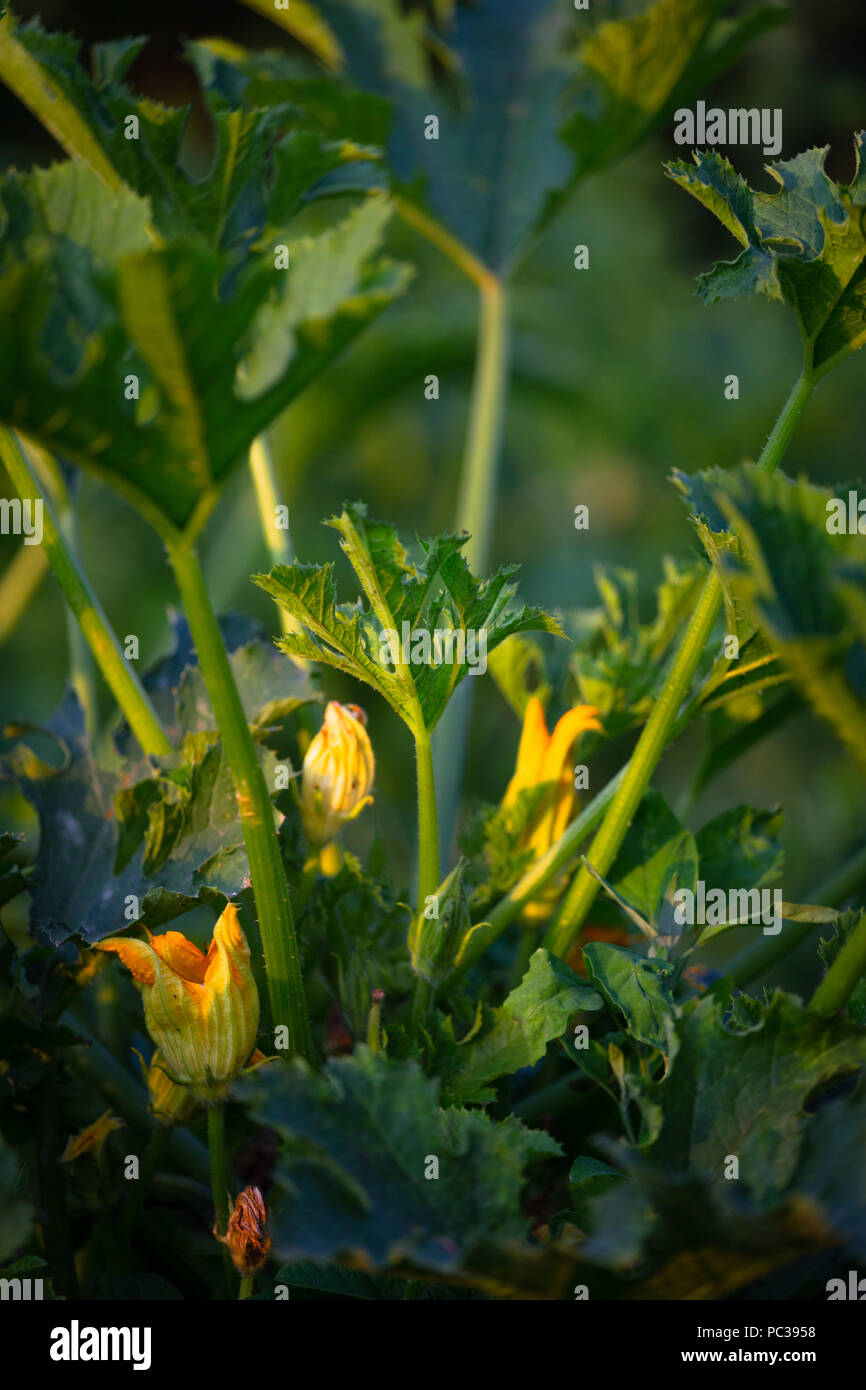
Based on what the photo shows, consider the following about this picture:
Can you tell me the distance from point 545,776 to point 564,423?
3.72 feet

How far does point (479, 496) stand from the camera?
74 cm

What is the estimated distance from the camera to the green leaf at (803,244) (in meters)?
0.43

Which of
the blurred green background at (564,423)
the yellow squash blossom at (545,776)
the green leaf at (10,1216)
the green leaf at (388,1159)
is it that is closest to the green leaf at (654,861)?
the yellow squash blossom at (545,776)

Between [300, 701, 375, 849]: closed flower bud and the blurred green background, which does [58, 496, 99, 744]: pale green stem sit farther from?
the blurred green background

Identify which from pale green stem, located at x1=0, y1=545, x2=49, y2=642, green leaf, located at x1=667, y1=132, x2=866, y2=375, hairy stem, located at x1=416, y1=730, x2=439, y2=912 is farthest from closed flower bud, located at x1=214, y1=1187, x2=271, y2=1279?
pale green stem, located at x1=0, y1=545, x2=49, y2=642

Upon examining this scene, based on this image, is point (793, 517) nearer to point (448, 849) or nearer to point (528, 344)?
point (448, 849)

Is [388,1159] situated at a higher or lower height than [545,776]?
lower

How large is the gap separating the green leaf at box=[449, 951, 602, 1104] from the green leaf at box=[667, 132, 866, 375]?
0.24 metres

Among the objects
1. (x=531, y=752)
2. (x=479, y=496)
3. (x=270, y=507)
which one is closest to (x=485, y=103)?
(x=479, y=496)

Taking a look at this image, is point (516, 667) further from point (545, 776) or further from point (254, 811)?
point (254, 811)

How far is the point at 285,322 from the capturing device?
0.35m

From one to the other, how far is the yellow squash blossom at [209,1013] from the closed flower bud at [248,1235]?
0.12 feet

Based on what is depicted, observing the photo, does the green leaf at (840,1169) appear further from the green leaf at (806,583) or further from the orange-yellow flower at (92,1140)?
the orange-yellow flower at (92,1140)
